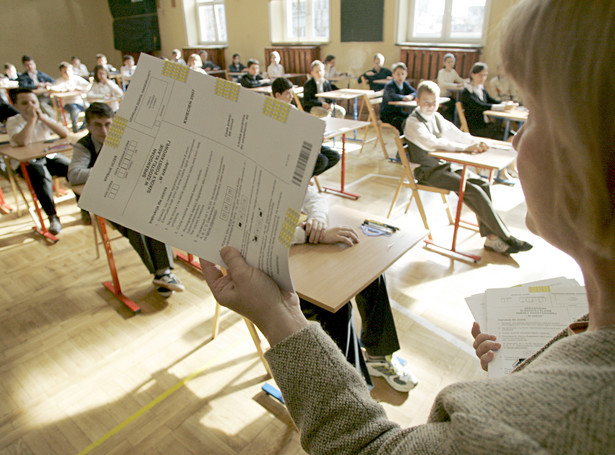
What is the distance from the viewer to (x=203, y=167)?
0.62 m

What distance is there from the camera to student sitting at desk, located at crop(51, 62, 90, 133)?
661cm

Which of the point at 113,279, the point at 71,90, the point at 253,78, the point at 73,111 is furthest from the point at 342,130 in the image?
the point at 71,90

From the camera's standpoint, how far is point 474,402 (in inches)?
14.0

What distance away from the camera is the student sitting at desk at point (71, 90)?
6.61 metres

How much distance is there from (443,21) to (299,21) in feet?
11.3

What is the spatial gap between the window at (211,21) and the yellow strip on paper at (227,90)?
1174 cm

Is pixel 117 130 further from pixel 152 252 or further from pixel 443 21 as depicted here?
pixel 443 21

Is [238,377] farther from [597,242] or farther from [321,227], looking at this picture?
[597,242]

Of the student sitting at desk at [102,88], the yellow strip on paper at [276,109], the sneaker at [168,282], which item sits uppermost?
the yellow strip on paper at [276,109]

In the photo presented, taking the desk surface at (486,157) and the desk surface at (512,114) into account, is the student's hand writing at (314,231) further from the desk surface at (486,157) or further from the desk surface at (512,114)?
the desk surface at (512,114)

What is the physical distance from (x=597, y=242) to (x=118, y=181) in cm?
65

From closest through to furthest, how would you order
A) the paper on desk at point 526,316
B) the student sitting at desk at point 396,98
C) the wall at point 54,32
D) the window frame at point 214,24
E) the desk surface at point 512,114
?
the paper on desk at point 526,316
the desk surface at point 512,114
the student sitting at desk at point 396,98
the window frame at point 214,24
the wall at point 54,32

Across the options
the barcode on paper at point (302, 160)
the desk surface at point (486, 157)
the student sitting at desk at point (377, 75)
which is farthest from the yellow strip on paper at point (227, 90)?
the student sitting at desk at point (377, 75)

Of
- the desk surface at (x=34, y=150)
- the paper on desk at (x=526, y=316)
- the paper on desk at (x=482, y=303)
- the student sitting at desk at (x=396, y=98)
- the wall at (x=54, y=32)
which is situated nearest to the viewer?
the paper on desk at (x=526, y=316)
